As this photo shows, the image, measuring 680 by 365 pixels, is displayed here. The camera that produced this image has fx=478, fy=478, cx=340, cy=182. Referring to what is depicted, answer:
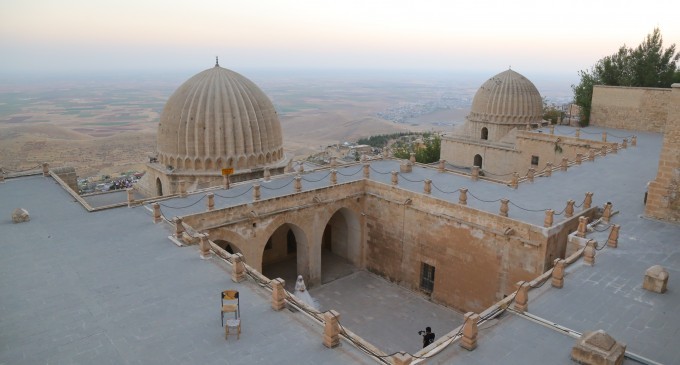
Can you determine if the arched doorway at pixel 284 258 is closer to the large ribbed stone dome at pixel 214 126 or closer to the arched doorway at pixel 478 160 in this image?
the large ribbed stone dome at pixel 214 126

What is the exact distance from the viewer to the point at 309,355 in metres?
9.41

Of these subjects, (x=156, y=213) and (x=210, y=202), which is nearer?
(x=156, y=213)

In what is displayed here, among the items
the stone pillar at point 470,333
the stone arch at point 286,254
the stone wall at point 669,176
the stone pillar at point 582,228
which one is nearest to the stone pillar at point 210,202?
the stone arch at point 286,254

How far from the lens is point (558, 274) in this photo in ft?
40.2

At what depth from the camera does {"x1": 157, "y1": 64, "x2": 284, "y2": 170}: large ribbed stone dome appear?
854 inches

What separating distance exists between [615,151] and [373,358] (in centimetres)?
2399

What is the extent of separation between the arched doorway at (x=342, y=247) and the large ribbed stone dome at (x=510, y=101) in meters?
16.0

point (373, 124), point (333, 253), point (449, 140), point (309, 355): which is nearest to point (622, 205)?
point (333, 253)

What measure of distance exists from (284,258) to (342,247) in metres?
3.00

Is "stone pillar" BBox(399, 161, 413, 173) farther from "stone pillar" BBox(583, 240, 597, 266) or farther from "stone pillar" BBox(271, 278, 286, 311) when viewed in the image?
"stone pillar" BBox(271, 278, 286, 311)

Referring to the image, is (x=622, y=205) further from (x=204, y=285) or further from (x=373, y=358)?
(x=204, y=285)

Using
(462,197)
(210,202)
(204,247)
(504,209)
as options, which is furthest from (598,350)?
(210,202)

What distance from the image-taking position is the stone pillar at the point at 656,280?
1184 centimetres

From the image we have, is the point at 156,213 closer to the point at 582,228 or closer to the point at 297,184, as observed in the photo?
the point at 297,184
